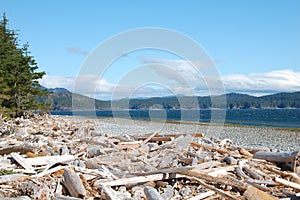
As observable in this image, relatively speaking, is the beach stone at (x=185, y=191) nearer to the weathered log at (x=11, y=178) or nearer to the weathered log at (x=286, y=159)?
the weathered log at (x=11, y=178)

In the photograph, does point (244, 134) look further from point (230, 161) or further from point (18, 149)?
point (18, 149)

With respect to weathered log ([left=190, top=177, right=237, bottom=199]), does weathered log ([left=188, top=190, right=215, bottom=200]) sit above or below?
below

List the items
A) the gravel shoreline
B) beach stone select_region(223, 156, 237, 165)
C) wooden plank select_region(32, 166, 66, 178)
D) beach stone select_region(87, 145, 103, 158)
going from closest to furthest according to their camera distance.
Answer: wooden plank select_region(32, 166, 66, 178), beach stone select_region(223, 156, 237, 165), beach stone select_region(87, 145, 103, 158), the gravel shoreline

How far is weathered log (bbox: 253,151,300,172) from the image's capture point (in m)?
8.70

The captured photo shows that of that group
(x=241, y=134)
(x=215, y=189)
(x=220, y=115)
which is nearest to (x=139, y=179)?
(x=215, y=189)

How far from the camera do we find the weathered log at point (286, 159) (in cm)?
870

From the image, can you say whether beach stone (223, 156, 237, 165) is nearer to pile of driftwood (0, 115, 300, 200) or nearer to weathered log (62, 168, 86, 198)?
pile of driftwood (0, 115, 300, 200)

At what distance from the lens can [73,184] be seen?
609 cm

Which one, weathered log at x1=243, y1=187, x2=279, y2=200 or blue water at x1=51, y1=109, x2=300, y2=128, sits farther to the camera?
blue water at x1=51, y1=109, x2=300, y2=128

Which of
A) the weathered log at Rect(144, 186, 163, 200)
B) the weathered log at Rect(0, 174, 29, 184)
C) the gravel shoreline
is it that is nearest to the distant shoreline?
the gravel shoreline

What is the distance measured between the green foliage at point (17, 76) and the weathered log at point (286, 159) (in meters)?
26.9

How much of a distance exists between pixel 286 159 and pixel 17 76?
2986 cm

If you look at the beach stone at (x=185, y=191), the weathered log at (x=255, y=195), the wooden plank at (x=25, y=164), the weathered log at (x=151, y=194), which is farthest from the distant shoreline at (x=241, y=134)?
the weathered log at (x=151, y=194)

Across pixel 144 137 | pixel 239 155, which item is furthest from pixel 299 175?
pixel 144 137
